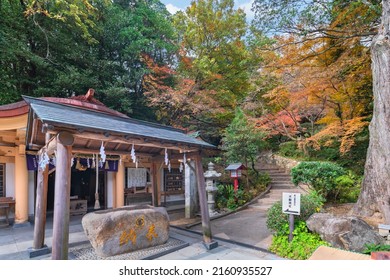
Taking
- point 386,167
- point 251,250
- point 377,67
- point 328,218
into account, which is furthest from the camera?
point 377,67

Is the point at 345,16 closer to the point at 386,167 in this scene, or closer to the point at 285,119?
the point at 386,167

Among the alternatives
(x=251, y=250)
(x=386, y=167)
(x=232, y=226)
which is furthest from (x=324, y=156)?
(x=251, y=250)

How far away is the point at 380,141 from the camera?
17.2 feet

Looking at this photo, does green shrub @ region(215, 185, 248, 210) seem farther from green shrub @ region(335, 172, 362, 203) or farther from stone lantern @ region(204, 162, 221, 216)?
green shrub @ region(335, 172, 362, 203)

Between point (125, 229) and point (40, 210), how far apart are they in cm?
162

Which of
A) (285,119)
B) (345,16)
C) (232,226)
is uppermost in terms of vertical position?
(345,16)

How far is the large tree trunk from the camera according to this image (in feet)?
16.7

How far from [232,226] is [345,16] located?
718 centimetres

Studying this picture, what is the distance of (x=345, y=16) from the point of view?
682 cm

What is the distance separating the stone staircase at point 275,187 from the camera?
29.2 ft

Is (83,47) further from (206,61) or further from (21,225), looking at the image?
(21,225)

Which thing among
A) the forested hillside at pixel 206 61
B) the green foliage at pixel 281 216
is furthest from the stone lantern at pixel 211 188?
the green foliage at pixel 281 216

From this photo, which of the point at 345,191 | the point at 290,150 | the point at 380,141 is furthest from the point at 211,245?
the point at 290,150

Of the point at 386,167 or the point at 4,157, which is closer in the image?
the point at 386,167
